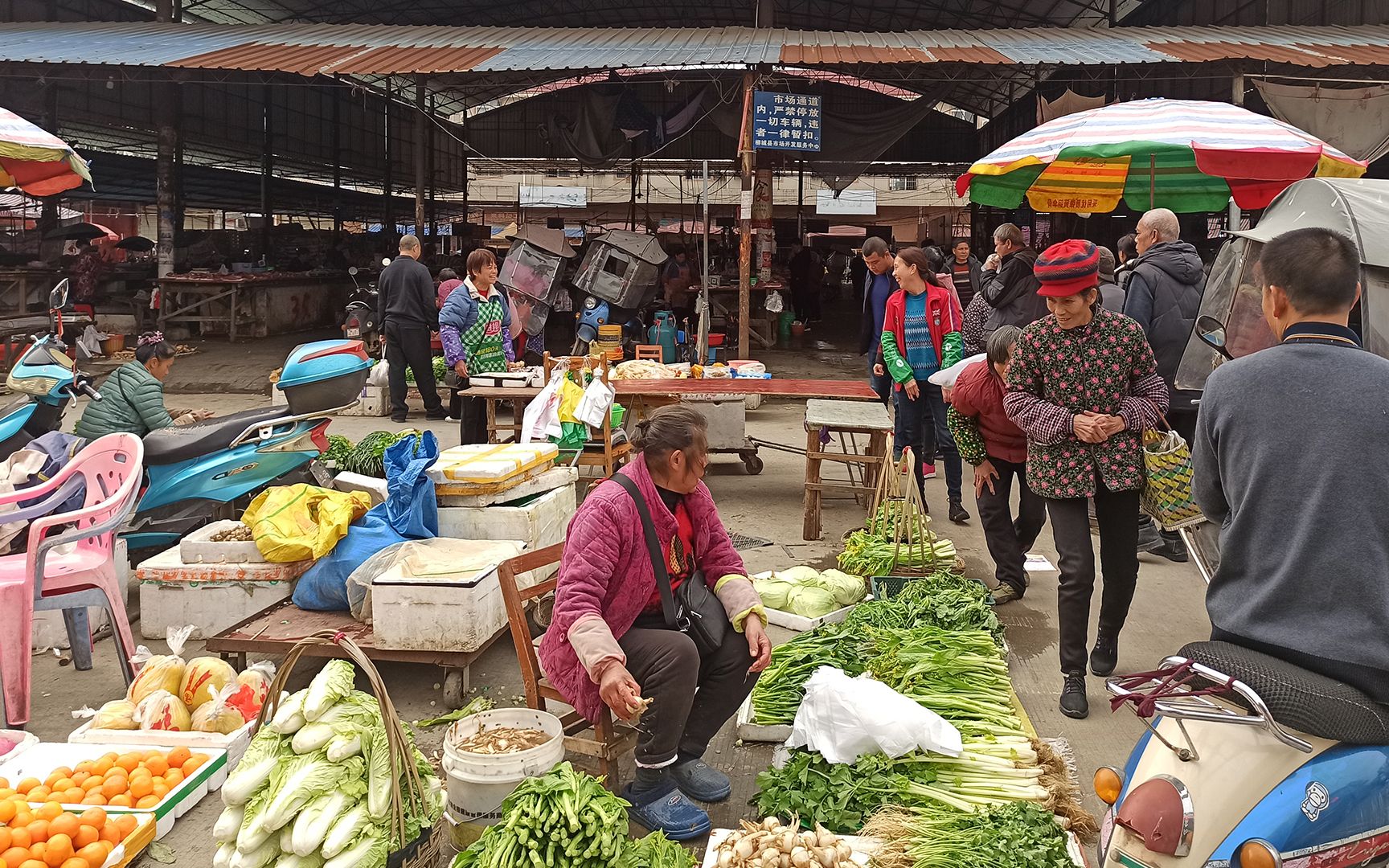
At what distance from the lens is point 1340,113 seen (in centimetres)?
1164

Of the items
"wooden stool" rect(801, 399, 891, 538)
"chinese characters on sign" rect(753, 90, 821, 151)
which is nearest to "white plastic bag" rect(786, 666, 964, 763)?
"wooden stool" rect(801, 399, 891, 538)

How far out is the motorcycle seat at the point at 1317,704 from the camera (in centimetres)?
217

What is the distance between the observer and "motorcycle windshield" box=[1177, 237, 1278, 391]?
4.50 meters

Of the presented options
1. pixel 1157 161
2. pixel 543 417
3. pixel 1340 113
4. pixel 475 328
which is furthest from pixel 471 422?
pixel 1340 113

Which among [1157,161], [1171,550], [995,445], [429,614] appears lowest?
[1171,550]

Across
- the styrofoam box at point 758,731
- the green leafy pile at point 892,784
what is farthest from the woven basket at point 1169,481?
the styrofoam box at point 758,731

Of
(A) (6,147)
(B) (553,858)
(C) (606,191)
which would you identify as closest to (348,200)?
(C) (606,191)

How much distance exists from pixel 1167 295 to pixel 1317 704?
15.0 ft

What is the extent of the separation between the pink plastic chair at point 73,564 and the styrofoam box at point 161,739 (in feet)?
1.71

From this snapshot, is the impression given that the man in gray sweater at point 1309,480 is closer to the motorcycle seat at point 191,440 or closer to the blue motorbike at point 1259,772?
the blue motorbike at point 1259,772

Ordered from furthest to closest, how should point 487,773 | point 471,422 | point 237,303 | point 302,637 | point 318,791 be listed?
point 237,303, point 471,422, point 302,637, point 487,773, point 318,791

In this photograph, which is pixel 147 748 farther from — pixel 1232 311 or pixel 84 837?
pixel 1232 311

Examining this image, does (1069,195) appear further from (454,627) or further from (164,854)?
(164,854)

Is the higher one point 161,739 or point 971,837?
point 971,837
